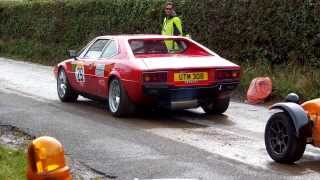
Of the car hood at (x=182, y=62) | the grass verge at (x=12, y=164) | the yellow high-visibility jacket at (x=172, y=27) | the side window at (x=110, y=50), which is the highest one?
the yellow high-visibility jacket at (x=172, y=27)

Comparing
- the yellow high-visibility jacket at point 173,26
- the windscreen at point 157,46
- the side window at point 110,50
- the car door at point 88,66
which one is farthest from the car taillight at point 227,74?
the yellow high-visibility jacket at point 173,26

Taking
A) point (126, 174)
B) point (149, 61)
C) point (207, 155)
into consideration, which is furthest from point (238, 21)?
point (126, 174)

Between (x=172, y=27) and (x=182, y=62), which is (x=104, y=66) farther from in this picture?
(x=172, y=27)

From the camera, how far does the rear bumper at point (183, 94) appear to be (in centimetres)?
941

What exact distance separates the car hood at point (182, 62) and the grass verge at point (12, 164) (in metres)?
3.00

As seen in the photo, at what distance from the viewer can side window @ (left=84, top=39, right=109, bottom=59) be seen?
1125 cm

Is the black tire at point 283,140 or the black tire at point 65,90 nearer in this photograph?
the black tire at point 283,140

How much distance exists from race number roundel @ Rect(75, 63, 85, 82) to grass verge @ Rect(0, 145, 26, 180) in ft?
13.7

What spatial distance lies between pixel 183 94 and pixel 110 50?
1889 millimetres

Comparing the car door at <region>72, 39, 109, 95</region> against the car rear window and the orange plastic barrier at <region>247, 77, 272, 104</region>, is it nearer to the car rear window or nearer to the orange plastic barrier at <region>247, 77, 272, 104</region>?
the car rear window

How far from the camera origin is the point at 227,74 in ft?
32.2

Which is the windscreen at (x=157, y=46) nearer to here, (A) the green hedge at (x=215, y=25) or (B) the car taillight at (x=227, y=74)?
(B) the car taillight at (x=227, y=74)

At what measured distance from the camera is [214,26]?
53.5ft

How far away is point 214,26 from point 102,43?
5567mm
